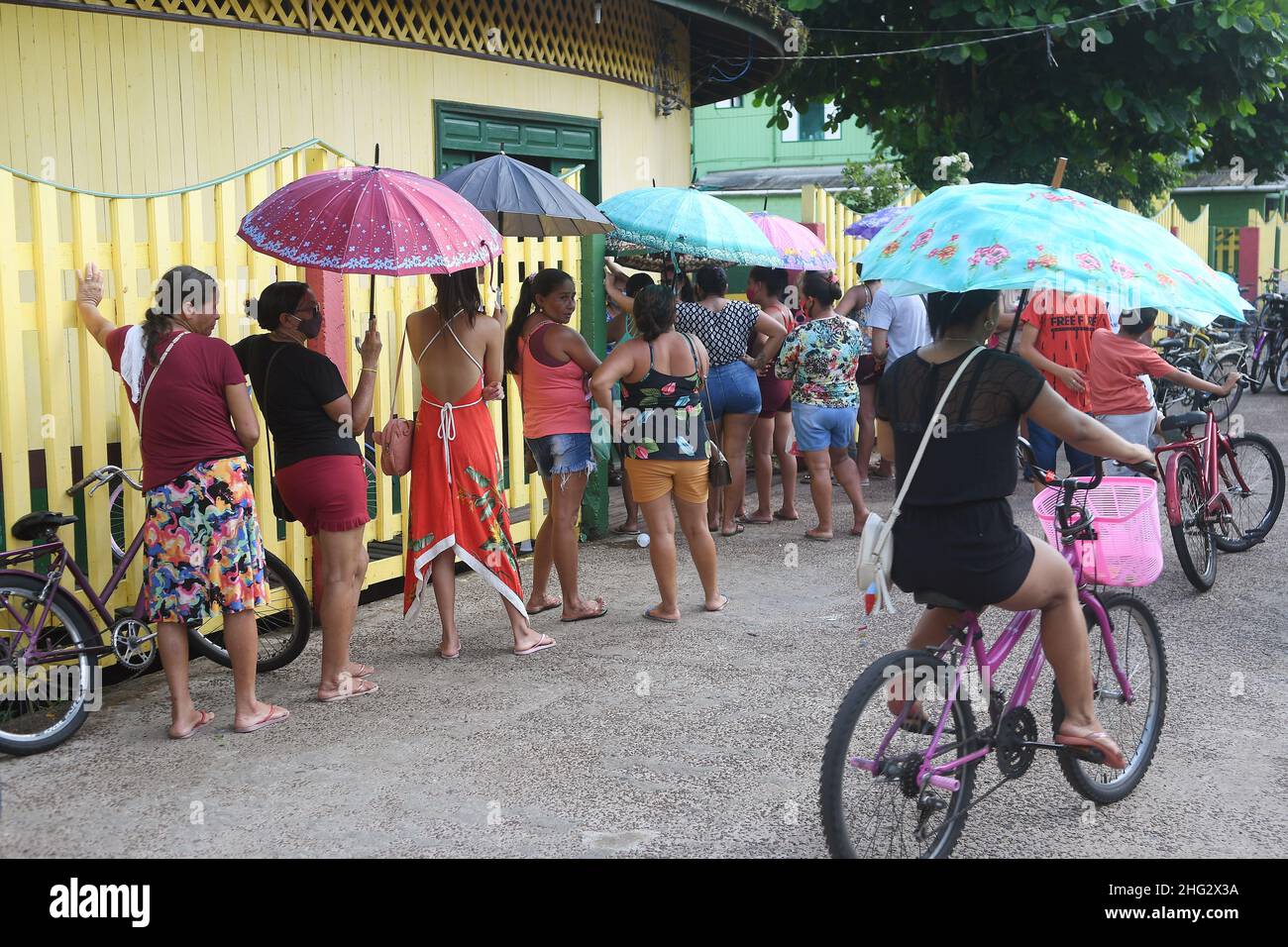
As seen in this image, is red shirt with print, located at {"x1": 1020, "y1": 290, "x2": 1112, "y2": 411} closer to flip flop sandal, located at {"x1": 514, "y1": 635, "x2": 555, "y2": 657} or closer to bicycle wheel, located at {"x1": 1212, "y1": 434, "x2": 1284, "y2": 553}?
bicycle wheel, located at {"x1": 1212, "y1": 434, "x2": 1284, "y2": 553}

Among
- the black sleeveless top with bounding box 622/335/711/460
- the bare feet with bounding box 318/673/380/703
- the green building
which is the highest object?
the green building

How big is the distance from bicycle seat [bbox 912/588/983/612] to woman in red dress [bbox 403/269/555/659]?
2.71m

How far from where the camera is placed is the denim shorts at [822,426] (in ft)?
28.2

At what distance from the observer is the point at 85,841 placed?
4273 millimetres

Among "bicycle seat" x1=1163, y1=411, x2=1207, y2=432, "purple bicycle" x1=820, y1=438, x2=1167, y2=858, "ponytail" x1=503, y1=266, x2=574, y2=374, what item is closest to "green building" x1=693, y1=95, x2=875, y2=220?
"bicycle seat" x1=1163, y1=411, x2=1207, y2=432

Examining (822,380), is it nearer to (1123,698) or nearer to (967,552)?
(1123,698)

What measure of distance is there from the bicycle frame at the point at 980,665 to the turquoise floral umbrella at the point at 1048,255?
96 centimetres

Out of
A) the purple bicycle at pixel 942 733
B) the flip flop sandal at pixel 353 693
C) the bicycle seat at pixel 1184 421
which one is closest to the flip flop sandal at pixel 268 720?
the flip flop sandal at pixel 353 693

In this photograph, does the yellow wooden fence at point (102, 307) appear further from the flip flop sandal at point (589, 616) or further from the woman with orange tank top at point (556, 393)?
the flip flop sandal at point (589, 616)

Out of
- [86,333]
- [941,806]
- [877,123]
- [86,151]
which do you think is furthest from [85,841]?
[877,123]

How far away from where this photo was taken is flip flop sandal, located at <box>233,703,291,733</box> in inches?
207

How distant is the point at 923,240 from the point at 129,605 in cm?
387

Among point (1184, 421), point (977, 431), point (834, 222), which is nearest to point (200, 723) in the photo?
point (977, 431)

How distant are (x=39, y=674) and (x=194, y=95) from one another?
4.06m
